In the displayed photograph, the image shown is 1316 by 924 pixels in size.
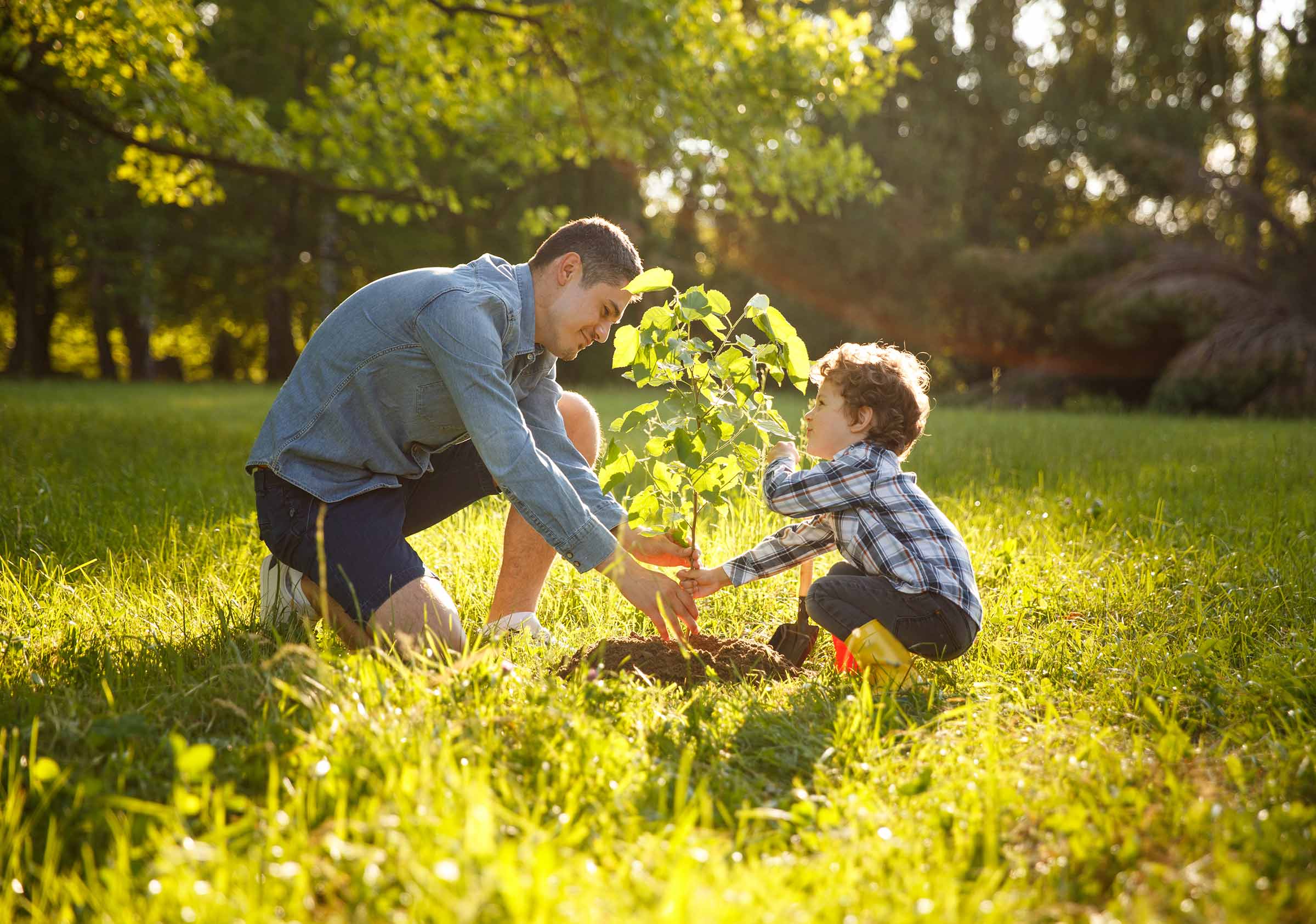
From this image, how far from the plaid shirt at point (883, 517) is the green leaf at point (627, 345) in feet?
2.16

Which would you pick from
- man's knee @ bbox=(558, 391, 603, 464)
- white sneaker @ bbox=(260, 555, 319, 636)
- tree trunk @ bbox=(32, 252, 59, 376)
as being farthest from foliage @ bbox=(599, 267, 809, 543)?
tree trunk @ bbox=(32, 252, 59, 376)

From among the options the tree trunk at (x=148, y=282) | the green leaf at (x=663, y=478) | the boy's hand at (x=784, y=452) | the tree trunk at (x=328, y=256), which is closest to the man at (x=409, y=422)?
the green leaf at (x=663, y=478)

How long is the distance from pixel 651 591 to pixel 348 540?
1.06 m

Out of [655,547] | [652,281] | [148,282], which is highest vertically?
[148,282]

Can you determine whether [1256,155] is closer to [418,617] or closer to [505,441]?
[505,441]

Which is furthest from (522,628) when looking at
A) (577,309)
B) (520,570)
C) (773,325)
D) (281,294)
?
(281,294)

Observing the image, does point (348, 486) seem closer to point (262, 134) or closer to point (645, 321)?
point (645, 321)

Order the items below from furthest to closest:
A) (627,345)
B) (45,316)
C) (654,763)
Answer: (45,316) → (627,345) → (654,763)

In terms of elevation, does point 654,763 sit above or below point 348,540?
below

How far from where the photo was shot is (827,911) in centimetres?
153

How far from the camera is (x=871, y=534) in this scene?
2865mm

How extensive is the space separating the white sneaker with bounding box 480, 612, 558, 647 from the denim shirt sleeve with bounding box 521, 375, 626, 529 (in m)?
0.49

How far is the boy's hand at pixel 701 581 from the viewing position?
2945 mm

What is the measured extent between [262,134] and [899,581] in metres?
7.67
